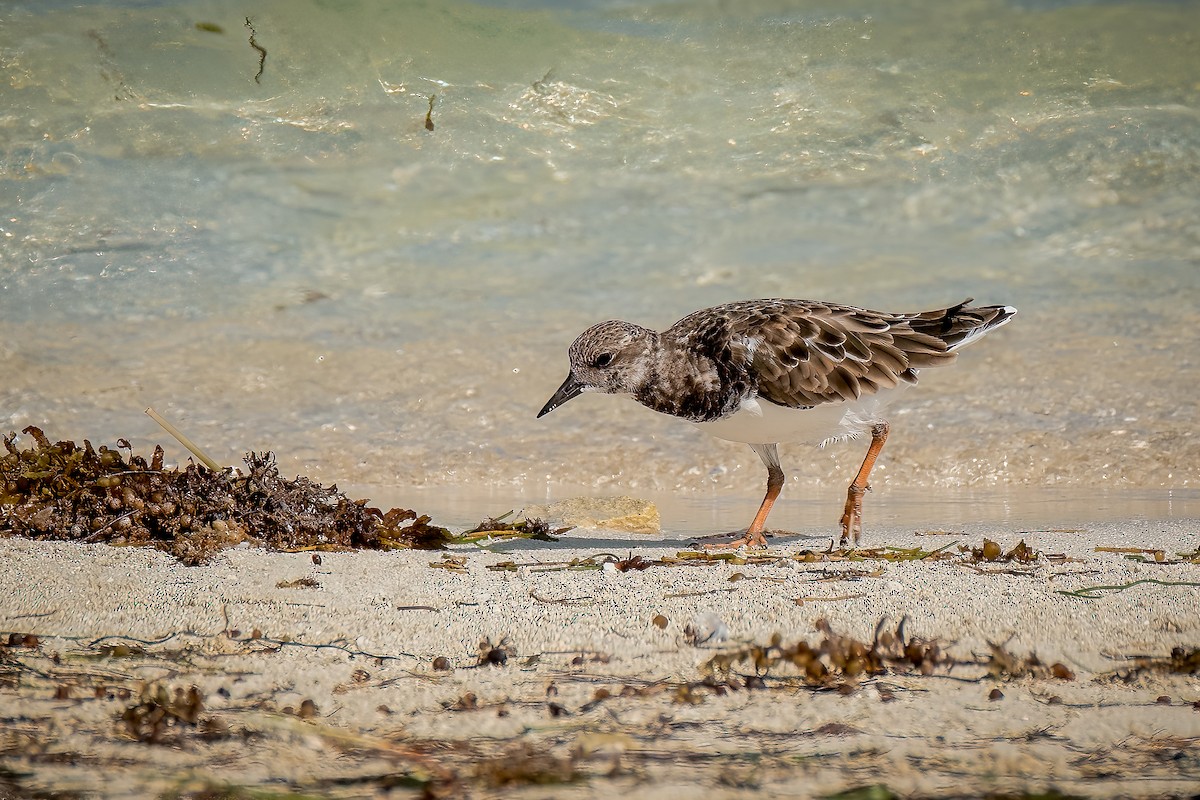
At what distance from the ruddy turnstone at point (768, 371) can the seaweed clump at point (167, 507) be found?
3.31 feet

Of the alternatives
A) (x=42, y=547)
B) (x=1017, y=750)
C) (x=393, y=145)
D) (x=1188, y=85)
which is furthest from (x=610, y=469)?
(x=1188, y=85)

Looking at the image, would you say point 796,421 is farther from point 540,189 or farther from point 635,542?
point 540,189

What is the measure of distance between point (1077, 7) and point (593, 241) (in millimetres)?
6879

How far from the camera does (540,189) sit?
42.1 ft

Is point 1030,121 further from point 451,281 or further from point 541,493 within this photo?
point 541,493

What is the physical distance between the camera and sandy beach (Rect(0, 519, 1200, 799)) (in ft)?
6.74

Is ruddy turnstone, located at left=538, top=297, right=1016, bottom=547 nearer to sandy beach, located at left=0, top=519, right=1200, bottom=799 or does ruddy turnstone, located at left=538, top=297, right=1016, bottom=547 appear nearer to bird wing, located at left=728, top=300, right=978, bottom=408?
bird wing, located at left=728, top=300, right=978, bottom=408

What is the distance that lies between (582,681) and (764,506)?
234cm

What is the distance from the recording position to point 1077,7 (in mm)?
14039

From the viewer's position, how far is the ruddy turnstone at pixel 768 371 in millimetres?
4523

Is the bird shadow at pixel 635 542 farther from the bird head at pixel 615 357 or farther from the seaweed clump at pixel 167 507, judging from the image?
the bird head at pixel 615 357

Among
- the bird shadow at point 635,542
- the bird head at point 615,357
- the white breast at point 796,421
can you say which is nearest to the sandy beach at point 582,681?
the bird shadow at point 635,542

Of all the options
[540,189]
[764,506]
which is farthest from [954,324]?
[540,189]

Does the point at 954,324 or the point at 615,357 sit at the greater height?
the point at 954,324
